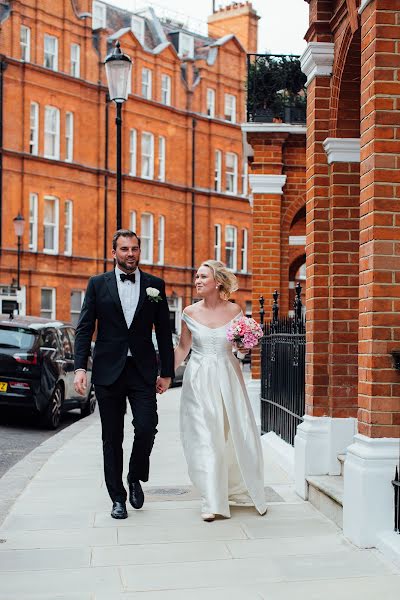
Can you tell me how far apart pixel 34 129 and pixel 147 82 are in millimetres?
8566

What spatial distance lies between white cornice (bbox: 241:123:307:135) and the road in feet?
18.4

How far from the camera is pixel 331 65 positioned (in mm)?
8133

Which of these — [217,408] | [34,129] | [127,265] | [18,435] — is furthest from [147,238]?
[127,265]

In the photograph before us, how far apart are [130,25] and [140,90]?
4.30m

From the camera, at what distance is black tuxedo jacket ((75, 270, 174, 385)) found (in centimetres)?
730

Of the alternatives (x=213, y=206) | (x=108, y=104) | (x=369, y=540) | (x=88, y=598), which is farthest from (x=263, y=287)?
(x=213, y=206)

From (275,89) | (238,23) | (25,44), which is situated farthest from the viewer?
(238,23)

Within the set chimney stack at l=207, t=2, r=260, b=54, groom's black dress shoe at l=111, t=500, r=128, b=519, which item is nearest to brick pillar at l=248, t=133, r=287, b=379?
groom's black dress shoe at l=111, t=500, r=128, b=519

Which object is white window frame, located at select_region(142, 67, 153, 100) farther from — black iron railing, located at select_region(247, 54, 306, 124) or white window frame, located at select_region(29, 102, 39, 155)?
black iron railing, located at select_region(247, 54, 306, 124)

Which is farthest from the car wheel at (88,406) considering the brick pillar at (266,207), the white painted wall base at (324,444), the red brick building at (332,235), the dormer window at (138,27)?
the dormer window at (138,27)

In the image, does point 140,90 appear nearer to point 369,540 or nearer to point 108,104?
point 108,104

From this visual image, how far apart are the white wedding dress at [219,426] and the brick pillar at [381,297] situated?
1.40 m

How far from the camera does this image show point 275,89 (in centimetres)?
1628

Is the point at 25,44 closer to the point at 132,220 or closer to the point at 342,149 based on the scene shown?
the point at 132,220
